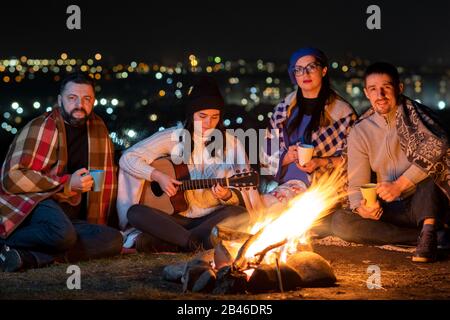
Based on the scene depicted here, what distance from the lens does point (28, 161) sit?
713 centimetres

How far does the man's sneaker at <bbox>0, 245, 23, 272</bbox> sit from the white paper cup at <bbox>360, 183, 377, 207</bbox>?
2790mm

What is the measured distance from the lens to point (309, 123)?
27.6ft

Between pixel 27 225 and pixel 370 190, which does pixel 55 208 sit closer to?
pixel 27 225

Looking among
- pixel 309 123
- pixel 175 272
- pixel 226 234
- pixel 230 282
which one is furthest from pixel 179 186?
pixel 230 282

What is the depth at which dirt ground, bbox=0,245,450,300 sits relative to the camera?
5.53m

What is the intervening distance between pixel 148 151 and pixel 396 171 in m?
2.25

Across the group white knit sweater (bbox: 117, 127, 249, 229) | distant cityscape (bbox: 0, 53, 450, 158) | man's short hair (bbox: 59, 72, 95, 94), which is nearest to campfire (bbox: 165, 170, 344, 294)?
white knit sweater (bbox: 117, 127, 249, 229)

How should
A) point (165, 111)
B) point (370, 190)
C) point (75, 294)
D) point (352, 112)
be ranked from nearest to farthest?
1. point (75, 294)
2. point (370, 190)
3. point (352, 112)
4. point (165, 111)

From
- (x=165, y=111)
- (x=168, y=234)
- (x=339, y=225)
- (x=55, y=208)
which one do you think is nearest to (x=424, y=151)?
(x=339, y=225)

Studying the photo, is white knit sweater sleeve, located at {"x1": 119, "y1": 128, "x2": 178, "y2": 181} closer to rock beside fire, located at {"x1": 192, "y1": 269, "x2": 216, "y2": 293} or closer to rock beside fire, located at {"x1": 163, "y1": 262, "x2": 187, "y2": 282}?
rock beside fire, located at {"x1": 163, "y1": 262, "x2": 187, "y2": 282}

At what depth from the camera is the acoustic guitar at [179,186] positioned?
7512 millimetres

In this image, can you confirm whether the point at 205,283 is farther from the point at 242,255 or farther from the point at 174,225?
→ the point at 174,225

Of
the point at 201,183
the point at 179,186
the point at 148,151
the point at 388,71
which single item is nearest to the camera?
the point at 388,71
